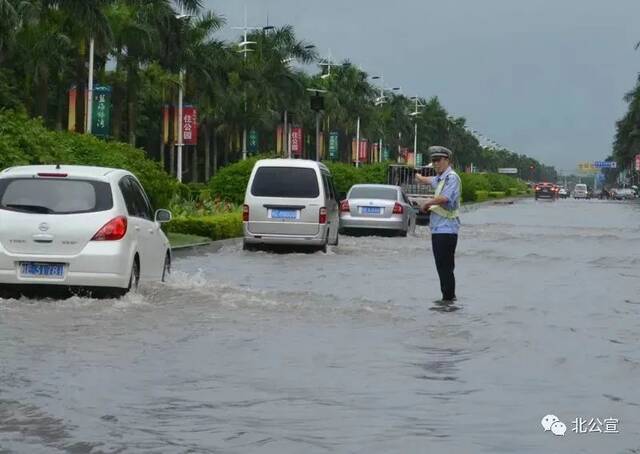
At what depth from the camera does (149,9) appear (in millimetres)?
66125

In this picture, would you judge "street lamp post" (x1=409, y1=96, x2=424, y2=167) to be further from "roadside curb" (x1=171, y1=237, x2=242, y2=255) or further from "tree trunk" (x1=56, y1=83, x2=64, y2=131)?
"roadside curb" (x1=171, y1=237, x2=242, y2=255)

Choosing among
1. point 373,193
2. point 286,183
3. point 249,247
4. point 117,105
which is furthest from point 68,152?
point 117,105

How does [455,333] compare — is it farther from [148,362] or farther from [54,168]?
[54,168]

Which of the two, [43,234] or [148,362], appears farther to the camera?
[43,234]

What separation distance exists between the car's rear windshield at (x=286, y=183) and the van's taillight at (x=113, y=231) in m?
11.7

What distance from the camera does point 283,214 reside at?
26.0 m

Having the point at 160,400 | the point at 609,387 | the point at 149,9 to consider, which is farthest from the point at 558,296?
the point at 149,9

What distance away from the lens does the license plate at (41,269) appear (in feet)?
46.4

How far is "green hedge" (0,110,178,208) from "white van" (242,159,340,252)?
12.4 feet

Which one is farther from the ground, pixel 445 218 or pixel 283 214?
pixel 445 218

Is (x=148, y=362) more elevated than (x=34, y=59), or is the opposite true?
(x=34, y=59)

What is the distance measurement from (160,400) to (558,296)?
9612 millimetres

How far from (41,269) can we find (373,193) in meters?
21.1

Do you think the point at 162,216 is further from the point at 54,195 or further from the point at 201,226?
the point at 201,226
